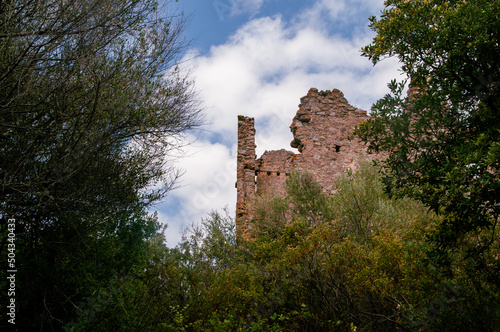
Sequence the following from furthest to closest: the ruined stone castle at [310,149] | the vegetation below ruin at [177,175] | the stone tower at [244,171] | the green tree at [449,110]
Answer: the ruined stone castle at [310,149], the stone tower at [244,171], the vegetation below ruin at [177,175], the green tree at [449,110]

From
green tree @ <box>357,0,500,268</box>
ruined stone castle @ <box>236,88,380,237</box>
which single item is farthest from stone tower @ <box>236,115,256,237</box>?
green tree @ <box>357,0,500,268</box>

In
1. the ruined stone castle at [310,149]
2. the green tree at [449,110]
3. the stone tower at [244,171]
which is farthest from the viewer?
the ruined stone castle at [310,149]

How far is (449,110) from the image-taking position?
19.0 feet

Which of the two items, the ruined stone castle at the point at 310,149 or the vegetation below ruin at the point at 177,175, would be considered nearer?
the vegetation below ruin at the point at 177,175

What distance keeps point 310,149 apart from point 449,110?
11233 millimetres

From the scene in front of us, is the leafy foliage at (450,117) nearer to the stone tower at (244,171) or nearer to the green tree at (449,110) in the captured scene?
the green tree at (449,110)

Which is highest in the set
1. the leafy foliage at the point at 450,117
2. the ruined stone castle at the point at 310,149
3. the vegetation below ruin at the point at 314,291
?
the ruined stone castle at the point at 310,149

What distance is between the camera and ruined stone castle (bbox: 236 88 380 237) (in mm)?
16297

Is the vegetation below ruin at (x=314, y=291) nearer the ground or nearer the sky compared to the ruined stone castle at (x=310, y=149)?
nearer the ground

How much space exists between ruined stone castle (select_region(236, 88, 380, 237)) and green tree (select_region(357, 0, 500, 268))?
31.7ft

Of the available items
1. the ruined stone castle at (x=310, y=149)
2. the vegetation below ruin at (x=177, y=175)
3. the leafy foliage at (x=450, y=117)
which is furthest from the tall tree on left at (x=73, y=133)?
the ruined stone castle at (x=310, y=149)

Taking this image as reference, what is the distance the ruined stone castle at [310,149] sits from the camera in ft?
53.5

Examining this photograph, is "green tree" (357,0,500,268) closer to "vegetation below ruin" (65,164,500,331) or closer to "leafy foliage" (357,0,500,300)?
"leafy foliage" (357,0,500,300)

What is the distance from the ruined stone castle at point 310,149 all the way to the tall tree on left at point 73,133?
7509 mm
